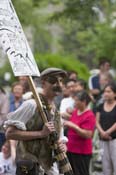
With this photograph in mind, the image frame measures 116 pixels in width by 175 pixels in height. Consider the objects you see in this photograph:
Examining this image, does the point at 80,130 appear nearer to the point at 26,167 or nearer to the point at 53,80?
the point at 53,80

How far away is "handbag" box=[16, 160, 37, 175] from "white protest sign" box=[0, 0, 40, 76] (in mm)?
849

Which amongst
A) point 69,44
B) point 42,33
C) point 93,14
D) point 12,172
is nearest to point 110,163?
point 12,172

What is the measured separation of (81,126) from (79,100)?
1.33ft

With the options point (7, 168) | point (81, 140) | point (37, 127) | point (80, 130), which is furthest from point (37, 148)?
point (81, 140)

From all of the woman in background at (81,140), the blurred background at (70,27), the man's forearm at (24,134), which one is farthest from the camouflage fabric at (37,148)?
the blurred background at (70,27)

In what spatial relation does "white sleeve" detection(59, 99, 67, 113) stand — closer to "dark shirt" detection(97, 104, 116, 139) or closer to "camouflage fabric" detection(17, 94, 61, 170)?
"dark shirt" detection(97, 104, 116, 139)

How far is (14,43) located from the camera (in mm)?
6957

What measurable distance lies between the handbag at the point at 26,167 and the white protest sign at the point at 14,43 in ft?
2.79

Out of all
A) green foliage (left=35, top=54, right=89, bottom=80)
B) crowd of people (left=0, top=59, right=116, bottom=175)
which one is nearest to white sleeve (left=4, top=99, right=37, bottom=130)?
crowd of people (left=0, top=59, right=116, bottom=175)

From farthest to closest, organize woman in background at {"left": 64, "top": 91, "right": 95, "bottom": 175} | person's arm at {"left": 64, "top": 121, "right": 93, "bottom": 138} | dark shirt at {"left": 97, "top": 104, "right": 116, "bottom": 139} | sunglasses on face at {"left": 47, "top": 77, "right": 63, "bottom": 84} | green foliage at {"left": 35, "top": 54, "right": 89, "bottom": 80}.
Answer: green foliage at {"left": 35, "top": 54, "right": 89, "bottom": 80} < dark shirt at {"left": 97, "top": 104, "right": 116, "bottom": 139} < woman in background at {"left": 64, "top": 91, "right": 95, "bottom": 175} < person's arm at {"left": 64, "top": 121, "right": 93, "bottom": 138} < sunglasses on face at {"left": 47, "top": 77, "right": 63, "bottom": 84}

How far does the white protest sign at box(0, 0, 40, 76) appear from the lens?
6887 millimetres

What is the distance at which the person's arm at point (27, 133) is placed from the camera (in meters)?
6.73

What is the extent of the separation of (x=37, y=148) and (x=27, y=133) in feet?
0.77

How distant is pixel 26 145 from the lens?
700cm
